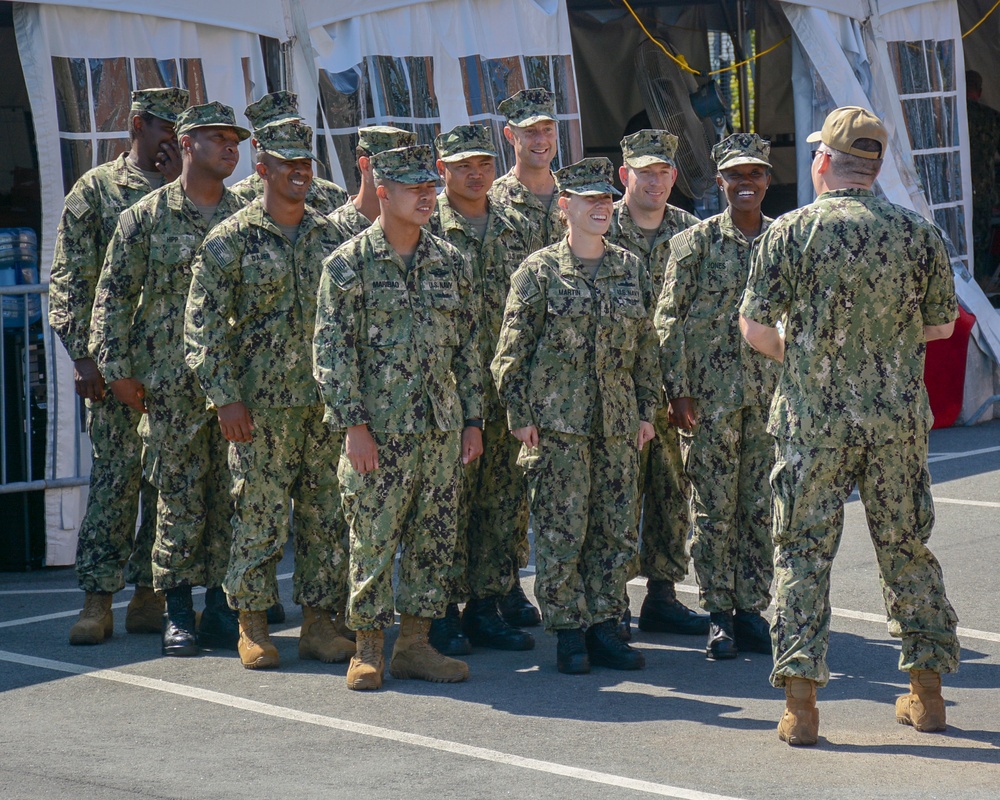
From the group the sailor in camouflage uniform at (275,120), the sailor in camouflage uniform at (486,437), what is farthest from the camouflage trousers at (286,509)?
the sailor in camouflage uniform at (275,120)

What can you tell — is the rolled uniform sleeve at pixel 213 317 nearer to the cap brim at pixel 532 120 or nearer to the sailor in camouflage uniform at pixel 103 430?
the sailor in camouflage uniform at pixel 103 430

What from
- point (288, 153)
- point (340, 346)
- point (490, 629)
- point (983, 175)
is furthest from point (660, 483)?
point (983, 175)

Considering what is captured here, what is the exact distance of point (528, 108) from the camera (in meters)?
7.03

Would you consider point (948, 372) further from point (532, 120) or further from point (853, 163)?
point (853, 163)

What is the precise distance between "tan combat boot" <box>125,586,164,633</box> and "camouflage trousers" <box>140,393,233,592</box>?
0.47 metres

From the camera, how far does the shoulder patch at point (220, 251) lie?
6.10 m

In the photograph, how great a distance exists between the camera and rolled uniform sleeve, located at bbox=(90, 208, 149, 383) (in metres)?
6.49

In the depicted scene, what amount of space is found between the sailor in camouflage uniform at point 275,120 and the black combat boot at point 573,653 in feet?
6.90

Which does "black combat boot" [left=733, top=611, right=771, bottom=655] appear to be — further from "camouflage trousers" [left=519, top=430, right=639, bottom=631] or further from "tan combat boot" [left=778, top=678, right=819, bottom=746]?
"tan combat boot" [left=778, top=678, right=819, bottom=746]

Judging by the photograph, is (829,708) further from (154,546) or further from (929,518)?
(154,546)

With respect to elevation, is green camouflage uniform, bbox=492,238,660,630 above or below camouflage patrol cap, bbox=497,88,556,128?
below

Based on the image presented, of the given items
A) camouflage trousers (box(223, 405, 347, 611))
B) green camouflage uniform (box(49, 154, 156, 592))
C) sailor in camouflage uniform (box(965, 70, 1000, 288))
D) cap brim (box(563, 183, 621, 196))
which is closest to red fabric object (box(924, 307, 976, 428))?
sailor in camouflage uniform (box(965, 70, 1000, 288))

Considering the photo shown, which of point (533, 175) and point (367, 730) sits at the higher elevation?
point (533, 175)

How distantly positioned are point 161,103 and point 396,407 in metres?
2.09
